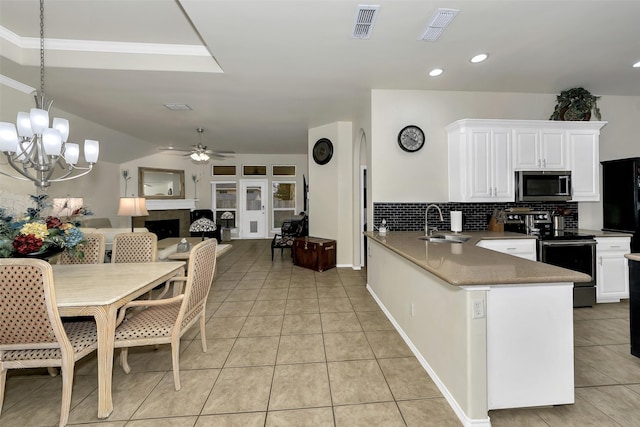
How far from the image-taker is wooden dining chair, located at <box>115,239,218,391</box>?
1842 mm

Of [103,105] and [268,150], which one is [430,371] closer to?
[103,105]

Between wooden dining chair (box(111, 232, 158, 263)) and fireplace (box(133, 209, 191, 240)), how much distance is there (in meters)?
5.14

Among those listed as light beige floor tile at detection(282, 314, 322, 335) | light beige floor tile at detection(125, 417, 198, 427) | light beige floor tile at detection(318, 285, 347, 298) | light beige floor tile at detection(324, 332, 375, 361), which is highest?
light beige floor tile at detection(318, 285, 347, 298)

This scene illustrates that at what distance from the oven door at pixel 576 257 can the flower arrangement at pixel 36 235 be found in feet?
14.7

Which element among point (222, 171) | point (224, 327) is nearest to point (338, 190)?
point (224, 327)

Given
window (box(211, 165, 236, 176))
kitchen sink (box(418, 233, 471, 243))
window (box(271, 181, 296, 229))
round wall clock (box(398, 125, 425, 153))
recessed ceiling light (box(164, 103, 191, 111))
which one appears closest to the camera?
kitchen sink (box(418, 233, 471, 243))

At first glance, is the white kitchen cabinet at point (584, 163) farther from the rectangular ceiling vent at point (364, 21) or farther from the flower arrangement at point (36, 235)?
the flower arrangement at point (36, 235)

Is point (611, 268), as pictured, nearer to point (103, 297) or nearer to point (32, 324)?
point (103, 297)

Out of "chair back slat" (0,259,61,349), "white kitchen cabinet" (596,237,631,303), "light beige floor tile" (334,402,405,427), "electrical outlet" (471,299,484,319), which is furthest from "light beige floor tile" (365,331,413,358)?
"white kitchen cabinet" (596,237,631,303)

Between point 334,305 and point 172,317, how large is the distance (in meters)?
1.91

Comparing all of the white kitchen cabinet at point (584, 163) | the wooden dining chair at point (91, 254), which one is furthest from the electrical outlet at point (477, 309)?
the wooden dining chair at point (91, 254)

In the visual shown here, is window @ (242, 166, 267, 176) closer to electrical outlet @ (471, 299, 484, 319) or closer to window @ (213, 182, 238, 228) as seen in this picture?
window @ (213, 182, 238, 228)

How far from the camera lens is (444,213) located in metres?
3.72

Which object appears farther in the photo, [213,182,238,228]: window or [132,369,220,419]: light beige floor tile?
[213,182,238,228]: window
